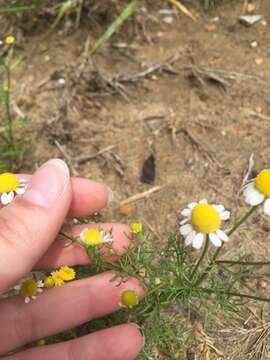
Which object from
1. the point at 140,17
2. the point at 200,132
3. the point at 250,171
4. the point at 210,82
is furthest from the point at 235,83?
the point at 140,17

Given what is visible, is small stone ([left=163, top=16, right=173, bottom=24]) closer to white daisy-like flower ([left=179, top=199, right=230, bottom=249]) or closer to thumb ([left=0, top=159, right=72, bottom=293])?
thumb ([left=0, top=159, right=72, bottom=293])

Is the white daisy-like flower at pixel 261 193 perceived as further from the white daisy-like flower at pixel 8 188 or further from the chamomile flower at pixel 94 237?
the white daisy-like flower at pixel 8 188

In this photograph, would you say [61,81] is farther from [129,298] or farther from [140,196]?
[129,298]

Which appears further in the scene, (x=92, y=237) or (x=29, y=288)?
(x=29, y=288)

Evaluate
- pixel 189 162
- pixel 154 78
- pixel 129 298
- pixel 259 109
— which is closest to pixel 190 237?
pixel 129 298

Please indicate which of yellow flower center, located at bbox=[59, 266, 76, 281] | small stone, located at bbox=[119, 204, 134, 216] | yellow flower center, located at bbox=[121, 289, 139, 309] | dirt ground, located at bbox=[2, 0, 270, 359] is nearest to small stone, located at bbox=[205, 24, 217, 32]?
dirt ground, located at bbox=[2, 0, 270, 359]

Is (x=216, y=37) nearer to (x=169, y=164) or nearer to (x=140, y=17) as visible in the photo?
(x=140, y=17)
